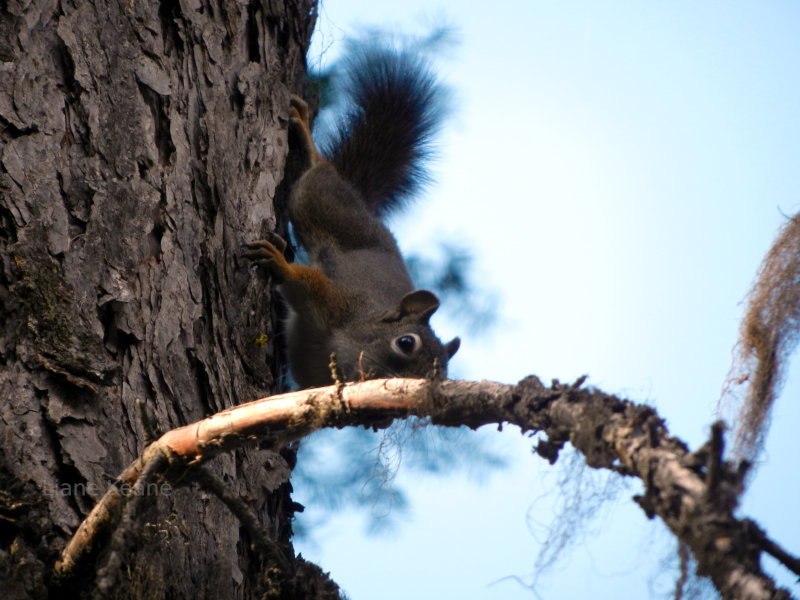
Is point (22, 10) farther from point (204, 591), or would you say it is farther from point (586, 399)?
point (586, 399)

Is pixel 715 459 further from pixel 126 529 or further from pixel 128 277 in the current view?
pixel 128 277

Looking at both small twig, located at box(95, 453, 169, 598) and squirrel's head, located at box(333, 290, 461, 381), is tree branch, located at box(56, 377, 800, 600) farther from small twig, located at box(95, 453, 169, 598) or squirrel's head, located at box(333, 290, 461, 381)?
squirrel's head, located at box(333, 290, 461, 381)

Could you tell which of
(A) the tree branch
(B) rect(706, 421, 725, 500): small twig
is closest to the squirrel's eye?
(A) the tree branch

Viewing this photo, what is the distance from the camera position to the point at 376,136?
3.27 m

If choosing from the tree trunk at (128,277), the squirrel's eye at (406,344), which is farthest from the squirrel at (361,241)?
the tree trunk at (128,277)

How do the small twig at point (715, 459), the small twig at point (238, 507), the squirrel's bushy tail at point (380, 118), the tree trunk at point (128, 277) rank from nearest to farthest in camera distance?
the small twig at point (715, 459) < the small twig at point (238, 507) < the tree trunk at point (128, 277) < the squirrel's bushy tail at point (380, 118)

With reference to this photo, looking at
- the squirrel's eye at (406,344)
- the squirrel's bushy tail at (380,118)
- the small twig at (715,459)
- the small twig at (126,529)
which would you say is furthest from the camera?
the squirrel's bushy tail at (380,118)

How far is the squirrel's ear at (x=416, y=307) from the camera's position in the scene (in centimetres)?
265

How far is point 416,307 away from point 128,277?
127 centimetres

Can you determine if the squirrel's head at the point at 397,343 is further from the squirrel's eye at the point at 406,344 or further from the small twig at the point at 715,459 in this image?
the small twig at the point at 715,459

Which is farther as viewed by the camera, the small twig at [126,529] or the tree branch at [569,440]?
the small twig at [126,529]

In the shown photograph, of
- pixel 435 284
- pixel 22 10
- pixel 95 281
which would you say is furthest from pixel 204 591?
pixel 435 284

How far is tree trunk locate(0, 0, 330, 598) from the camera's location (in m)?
1.30

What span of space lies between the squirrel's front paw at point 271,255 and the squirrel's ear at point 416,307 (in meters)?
0.46
